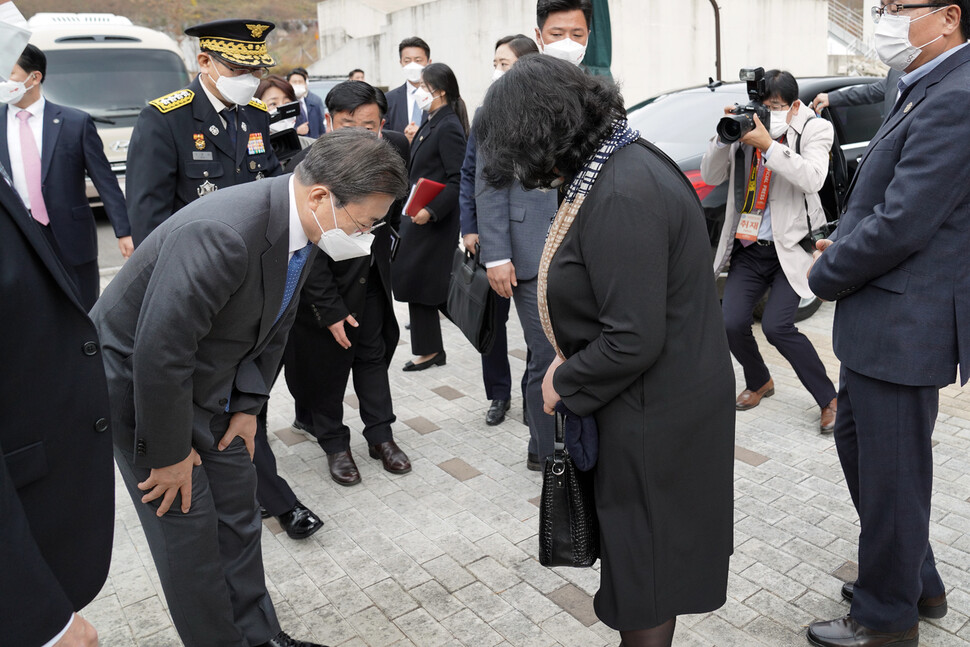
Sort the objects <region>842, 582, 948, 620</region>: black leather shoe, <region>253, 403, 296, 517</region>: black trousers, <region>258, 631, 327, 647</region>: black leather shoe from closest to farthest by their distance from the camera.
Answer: <region>258, 631, 327, 647</region>: black leather shoe < <region>842, 582, 948, 620</region>: black leather shoe < <region>253, 403, 296, 517</region>: black trousers

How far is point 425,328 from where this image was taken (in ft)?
16.5

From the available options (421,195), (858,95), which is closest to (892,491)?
(421,195)

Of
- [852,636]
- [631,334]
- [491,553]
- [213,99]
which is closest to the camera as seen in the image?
[631,334]

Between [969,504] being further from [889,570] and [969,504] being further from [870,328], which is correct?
[870,328]

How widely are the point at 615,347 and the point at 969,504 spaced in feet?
7.88

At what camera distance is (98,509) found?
1636mm

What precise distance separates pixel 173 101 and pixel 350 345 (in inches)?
51.1

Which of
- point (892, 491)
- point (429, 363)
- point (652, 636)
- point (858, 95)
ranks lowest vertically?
point (429, 363)

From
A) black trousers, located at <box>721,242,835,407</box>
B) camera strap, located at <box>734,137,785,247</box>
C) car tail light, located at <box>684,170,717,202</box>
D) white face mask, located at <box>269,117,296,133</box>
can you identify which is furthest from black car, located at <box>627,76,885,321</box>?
white face mask, located at <box>269,117,296,133</box>

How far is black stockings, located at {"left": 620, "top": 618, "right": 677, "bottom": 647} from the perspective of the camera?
6.81ft

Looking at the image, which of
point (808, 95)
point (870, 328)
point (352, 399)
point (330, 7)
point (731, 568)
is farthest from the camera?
point (330, 7)

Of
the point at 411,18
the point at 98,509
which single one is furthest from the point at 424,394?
the point at 411,18

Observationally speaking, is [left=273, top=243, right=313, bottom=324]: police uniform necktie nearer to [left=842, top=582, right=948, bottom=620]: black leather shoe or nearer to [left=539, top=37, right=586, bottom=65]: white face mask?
[left=539, top=37, right=586, bottom=65]: white face mask

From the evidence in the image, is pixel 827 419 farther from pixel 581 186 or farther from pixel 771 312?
Result: pixel 581 186
